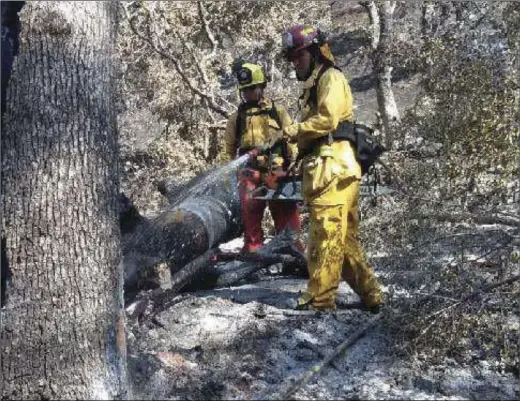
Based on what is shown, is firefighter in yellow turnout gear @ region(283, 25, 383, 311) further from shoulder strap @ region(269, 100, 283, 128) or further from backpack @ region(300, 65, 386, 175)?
shoulder strap @ region(269, 100, 283, 128)

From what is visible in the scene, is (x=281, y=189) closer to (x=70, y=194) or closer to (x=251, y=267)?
(x=251, y=267)

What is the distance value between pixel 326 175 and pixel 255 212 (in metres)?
2.38

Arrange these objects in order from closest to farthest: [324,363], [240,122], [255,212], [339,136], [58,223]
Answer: [58,223] → [324,363] → [339,136] → [255,212] → [240,122]

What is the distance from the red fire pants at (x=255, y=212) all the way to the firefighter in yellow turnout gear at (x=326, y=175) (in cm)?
202

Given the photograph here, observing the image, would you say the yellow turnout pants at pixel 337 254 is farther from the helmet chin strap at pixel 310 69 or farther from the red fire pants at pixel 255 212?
the red fire pants at pixel 255 212

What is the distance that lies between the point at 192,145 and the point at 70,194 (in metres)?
7.46

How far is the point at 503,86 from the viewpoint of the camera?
15.7ft

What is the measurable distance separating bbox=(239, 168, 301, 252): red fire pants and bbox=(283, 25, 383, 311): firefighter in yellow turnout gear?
6.62ft

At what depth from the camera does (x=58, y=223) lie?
134 inches

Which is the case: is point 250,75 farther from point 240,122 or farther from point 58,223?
point 58,223

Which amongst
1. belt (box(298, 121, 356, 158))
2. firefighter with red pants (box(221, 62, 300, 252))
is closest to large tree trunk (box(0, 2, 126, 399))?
belt (box(298, 121, 356, 158))

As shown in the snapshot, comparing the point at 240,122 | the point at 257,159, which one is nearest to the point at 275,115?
the point at 240,122

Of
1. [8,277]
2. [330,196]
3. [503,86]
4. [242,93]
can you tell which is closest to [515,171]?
[503,86]

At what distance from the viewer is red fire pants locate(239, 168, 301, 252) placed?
7352 millimetres
